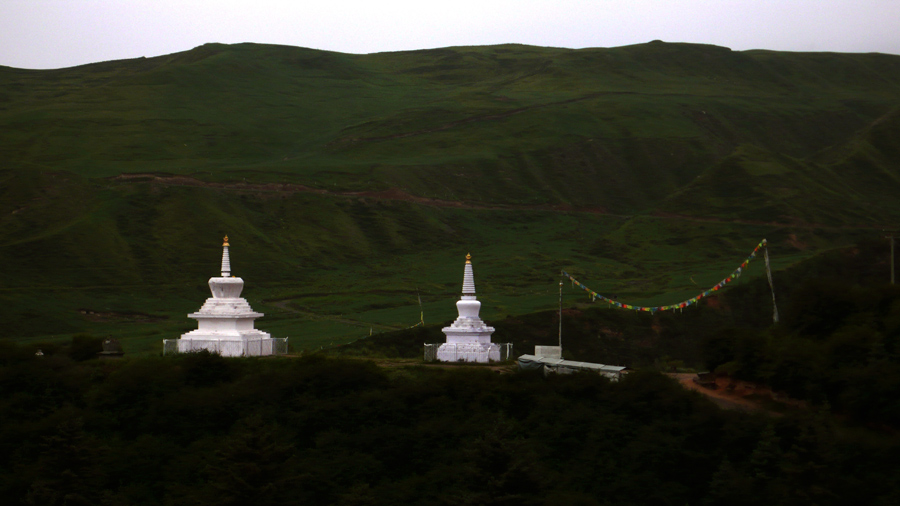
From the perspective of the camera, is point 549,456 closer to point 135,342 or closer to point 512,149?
point 135,342

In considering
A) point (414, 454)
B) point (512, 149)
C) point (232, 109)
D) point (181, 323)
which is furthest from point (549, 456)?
point (232, 109)

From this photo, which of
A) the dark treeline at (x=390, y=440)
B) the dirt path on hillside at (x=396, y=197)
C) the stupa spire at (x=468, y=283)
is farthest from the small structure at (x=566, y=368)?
the dirt path on hillside at (x=396, y=197)

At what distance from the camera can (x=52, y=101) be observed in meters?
170

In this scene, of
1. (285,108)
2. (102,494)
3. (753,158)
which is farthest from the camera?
(285,108)

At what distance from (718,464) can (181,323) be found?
52185 mm

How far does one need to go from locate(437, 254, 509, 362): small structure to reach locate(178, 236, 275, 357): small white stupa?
7.91m

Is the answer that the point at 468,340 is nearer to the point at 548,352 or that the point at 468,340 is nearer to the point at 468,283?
the point at 468,283

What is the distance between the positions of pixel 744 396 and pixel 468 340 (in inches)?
461

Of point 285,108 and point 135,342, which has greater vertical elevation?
point 285,108

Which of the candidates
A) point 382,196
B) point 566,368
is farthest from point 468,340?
point 382,196

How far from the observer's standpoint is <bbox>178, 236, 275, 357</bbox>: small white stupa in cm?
4575

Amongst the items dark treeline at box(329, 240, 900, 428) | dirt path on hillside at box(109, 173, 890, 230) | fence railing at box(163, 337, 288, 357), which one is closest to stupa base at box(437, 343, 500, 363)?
Answer: fence railing at box(163, 337, 288, 357)

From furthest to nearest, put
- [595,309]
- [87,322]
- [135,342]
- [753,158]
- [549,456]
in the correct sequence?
[753,158], [87,322], [595,309], [135,342], [549,456]

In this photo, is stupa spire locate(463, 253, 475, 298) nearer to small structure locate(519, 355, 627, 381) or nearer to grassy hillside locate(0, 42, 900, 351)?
small structure locate(519, 355, 627, 381)
